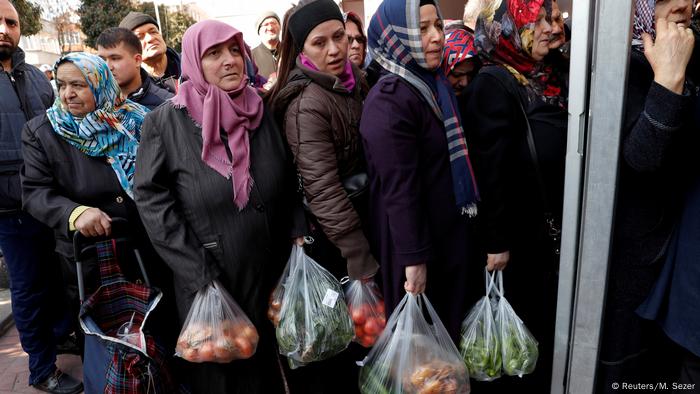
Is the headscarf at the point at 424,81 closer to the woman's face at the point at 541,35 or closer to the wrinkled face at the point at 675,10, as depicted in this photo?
the woman's face at the point at 541,35

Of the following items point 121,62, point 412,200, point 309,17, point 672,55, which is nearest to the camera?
point 672,55

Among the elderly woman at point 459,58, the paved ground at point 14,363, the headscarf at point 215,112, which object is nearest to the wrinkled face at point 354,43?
the elderly woman at point 459,58

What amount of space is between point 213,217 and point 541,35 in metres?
1.64

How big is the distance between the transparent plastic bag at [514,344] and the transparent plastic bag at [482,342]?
33 mm

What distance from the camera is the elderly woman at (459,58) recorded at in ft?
8.16

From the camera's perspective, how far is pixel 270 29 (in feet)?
16.4

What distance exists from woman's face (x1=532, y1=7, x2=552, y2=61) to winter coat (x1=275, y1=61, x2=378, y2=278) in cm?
83

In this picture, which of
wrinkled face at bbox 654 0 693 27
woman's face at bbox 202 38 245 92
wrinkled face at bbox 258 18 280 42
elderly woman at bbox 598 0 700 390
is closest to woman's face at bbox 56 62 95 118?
woman's face at bbox 202 38 245 92

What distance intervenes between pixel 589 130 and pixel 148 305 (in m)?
2.02

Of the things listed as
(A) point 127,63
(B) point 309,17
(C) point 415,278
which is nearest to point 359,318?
(C) point 415,278

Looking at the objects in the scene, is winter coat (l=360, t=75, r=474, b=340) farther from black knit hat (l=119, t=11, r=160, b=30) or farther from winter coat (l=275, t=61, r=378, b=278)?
black knit hat (l=119, t=11, r=160, b=30)

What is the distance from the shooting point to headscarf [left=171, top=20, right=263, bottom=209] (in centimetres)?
199

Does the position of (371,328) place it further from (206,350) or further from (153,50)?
(153,50)

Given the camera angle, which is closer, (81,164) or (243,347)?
(243,347)
